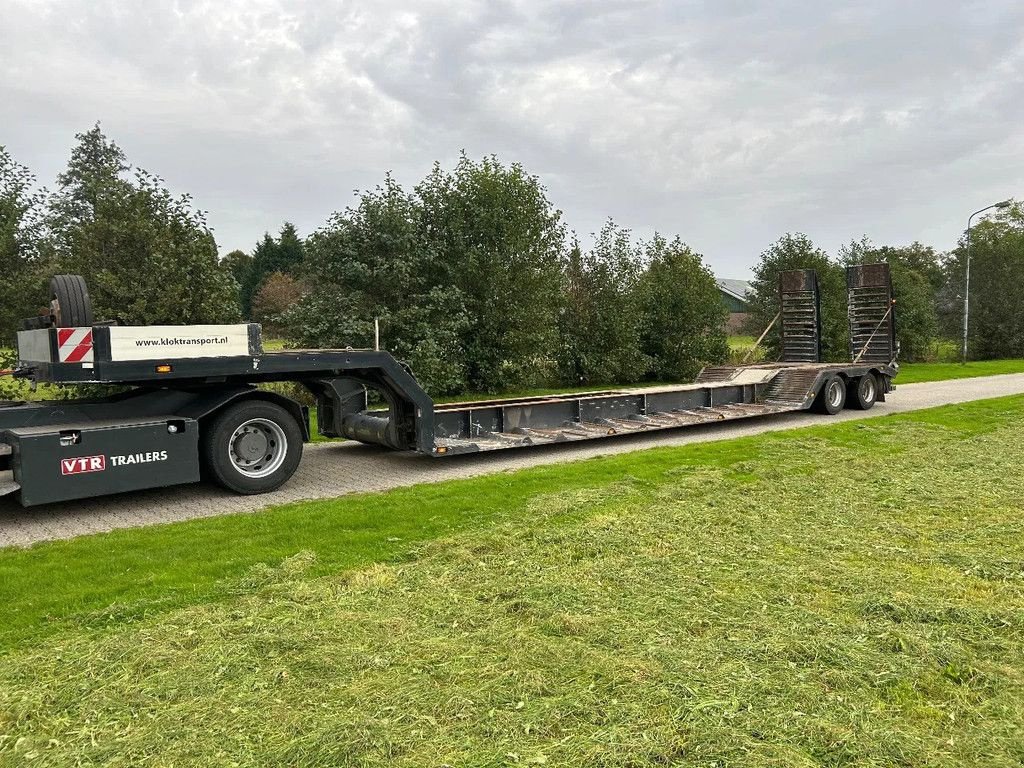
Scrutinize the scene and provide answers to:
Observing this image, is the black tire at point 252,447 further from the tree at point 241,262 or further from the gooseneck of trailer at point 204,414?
the tree at point 241,262

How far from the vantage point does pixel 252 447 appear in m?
8.94

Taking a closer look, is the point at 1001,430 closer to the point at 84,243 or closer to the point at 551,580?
the point at 551,580

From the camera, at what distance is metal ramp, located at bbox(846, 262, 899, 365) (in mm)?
17219

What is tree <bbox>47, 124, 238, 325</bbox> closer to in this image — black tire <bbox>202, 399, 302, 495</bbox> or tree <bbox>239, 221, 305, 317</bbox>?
black tire <bbox>202, 399, 302, 495</bbox>

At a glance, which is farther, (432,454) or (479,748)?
(432,454)

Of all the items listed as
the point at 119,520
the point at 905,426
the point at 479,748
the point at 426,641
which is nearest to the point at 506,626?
→ the point at 426,641

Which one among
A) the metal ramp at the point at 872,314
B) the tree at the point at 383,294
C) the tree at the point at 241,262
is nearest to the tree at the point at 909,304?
the metal ramp at the point at 872,314

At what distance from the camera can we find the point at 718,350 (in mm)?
26156

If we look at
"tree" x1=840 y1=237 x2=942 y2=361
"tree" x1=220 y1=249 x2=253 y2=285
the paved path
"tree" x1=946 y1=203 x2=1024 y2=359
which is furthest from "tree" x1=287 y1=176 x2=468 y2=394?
"tree" x1=220 y1=249 x2=253 y2=285

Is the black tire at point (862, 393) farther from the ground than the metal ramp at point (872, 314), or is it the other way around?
the metal ramp at point (872, 314)

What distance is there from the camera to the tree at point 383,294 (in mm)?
16797

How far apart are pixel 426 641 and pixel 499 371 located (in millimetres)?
15484

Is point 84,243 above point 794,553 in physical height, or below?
above

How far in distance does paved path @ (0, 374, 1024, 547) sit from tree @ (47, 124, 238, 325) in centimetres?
382
